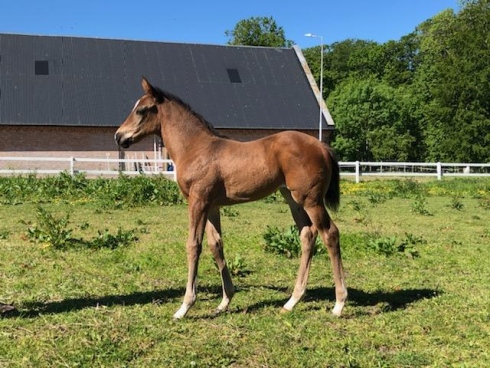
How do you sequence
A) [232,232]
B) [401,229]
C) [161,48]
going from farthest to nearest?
[161,48] → [401,229] → [232,232]

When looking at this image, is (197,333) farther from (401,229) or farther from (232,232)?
(401,229)

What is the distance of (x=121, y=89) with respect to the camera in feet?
98.2

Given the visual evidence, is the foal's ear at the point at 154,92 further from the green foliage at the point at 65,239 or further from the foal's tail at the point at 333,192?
the green foliage at the point at 65,239

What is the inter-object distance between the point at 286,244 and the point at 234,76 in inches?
1031

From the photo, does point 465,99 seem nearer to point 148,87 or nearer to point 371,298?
point 371,298

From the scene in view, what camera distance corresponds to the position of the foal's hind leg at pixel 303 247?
541cm

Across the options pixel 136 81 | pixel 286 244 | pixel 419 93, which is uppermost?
pixel 419 93

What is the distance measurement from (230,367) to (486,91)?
41083 mm

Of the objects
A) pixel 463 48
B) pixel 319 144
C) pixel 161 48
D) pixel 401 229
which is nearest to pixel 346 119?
pixel 463 48

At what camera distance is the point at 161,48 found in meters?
33.5

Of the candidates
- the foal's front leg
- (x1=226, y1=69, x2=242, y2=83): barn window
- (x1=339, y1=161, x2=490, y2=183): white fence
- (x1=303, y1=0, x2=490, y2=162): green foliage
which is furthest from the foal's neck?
(x1=303, y1=0, x2=490, y2=162): green foliage

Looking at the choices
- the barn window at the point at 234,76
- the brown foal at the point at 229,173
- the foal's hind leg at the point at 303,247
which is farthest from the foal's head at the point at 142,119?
the barn window at the point at 234,76

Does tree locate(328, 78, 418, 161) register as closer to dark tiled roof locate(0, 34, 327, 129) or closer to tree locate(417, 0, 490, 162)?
tree locate(417, 0, 490, 162)

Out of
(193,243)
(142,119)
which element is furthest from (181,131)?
(193,243)
